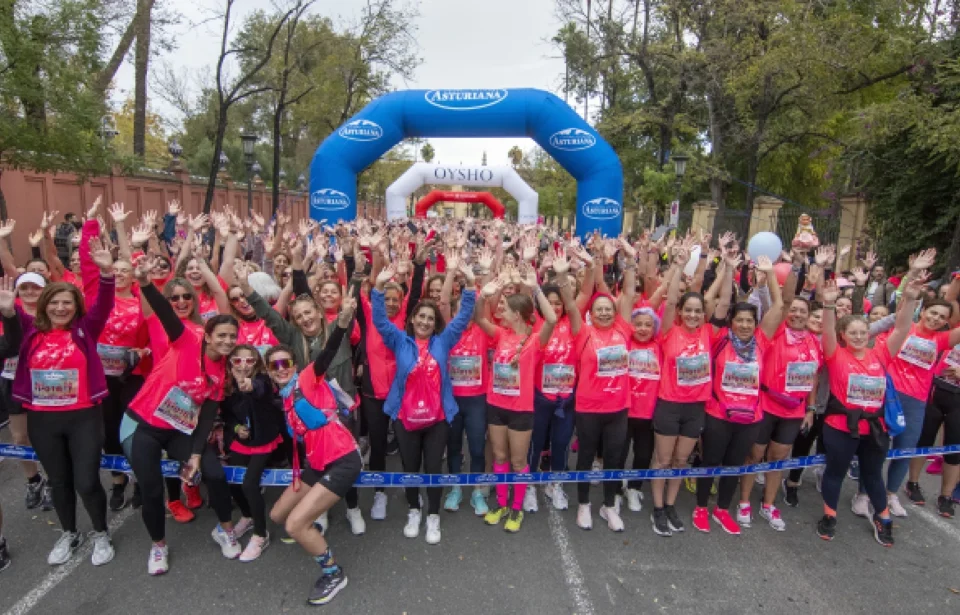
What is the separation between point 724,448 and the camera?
3938 millimetres

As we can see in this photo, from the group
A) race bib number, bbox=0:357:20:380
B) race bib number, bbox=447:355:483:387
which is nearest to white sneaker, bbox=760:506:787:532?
race bib number, bbox=447:355:483:387

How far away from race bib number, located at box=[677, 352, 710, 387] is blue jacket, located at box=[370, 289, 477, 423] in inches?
59.4

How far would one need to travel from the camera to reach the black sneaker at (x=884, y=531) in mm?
3863

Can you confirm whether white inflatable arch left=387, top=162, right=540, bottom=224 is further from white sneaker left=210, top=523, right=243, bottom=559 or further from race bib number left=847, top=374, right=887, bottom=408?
white sneaker left=210, top=523, right=243, bottom=559

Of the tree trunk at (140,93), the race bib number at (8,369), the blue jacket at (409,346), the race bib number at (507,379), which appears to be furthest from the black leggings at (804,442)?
the tree trunk at (140,93)

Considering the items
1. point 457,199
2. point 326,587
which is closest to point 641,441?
point 326,587

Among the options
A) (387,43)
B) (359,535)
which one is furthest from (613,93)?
(359,535)

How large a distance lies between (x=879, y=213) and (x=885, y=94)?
779cm

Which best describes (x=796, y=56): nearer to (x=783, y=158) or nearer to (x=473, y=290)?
(x=783, y=158)

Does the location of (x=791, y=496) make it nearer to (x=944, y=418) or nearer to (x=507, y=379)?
(x=944, y=418)

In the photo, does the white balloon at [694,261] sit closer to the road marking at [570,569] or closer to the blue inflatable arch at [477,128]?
the road marking at [570,569]

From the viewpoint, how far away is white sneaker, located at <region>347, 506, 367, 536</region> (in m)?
3.83

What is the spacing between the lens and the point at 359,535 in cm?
383

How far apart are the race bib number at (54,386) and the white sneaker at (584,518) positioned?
3363 mm
